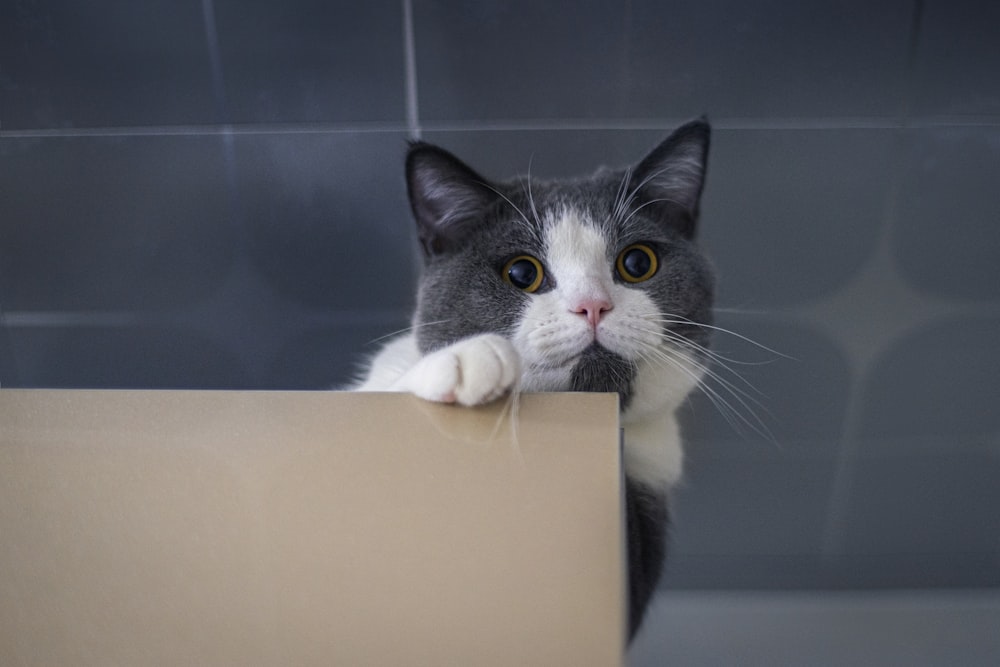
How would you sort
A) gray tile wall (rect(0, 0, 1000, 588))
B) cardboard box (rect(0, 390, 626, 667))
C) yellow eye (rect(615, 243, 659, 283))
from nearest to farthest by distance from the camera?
cardboard box (rect(0, 390, 626, 667)) → yellow eye (rect(615, 243, 659, 283)) → gray tile wall (rect(0, 0, 1000, 588))

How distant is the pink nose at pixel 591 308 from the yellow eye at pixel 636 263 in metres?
0.11

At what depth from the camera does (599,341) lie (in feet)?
2.45

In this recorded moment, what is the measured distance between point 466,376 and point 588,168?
2.49 feet

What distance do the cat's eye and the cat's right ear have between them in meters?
0.10

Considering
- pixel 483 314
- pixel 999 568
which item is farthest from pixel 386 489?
pixel 999 568

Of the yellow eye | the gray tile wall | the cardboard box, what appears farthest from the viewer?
the gray tile wall

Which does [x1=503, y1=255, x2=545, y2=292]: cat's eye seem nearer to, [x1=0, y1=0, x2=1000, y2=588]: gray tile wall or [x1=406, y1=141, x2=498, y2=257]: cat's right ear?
[x1=406, y1=141, x2=498, y2=257]: cat's right ear

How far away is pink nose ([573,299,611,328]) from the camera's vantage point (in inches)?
29.5

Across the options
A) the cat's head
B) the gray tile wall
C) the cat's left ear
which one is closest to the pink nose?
the cat's head

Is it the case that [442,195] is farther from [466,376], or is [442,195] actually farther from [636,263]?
[466,376]

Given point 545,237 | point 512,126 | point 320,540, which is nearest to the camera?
point 320,540

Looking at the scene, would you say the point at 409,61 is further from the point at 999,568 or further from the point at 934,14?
the point at 999,568

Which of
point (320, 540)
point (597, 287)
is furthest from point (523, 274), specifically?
point (320, 540)

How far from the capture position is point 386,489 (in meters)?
0.52
